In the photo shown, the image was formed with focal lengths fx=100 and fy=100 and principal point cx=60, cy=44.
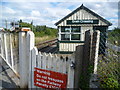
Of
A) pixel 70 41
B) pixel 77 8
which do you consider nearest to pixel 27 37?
pixel 70 41

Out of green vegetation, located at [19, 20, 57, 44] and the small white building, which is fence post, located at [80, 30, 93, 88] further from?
green vegetation, located at [19, 20, 57, 44]

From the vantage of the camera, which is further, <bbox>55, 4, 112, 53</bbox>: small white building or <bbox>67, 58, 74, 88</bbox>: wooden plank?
<bbox>55, 4, 112, 53</bbox>: small white building

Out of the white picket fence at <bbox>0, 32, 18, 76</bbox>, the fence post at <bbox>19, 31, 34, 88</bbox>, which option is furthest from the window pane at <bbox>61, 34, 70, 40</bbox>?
the fence post at <bbox>19, 31, 34, 88</bbox>

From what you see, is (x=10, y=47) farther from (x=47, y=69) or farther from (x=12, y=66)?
(x=47, y=69)

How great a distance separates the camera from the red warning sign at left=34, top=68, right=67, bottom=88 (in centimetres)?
223

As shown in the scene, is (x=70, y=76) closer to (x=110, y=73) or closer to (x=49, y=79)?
(x=49, y=79)

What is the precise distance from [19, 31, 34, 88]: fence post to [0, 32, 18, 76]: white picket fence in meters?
0.81

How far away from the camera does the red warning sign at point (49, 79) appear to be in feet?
7.33

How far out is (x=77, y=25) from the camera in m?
7.19

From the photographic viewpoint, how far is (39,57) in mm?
2406

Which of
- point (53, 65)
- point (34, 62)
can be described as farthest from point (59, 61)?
point (34, 62)

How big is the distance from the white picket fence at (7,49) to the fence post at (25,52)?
0.81 m

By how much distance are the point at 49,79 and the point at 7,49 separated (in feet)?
6.51

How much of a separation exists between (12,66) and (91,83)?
2584 millimetres
